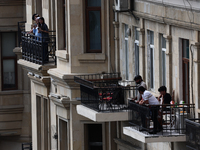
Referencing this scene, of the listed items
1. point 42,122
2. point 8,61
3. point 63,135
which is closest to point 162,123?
point 63,135

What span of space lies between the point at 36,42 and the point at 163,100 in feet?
36.0

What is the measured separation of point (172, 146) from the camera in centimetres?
2547

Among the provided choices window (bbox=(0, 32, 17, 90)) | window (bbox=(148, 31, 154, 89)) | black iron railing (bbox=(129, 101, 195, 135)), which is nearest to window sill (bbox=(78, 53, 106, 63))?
window (bbox=(148, 31, 154, 89))

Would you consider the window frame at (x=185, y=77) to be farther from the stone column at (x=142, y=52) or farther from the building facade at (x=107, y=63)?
the stone column at (x=142, y=52)

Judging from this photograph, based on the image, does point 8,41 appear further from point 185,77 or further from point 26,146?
point 185,77

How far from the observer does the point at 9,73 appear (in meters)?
47.5

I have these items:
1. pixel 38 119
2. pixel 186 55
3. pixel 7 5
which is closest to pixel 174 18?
pixel 186 55

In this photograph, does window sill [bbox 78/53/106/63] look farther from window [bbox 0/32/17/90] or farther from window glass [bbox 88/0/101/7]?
window [bbox 0/32/17/90]

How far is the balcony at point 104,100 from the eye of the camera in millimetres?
27334

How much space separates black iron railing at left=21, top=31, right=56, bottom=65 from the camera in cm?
3469

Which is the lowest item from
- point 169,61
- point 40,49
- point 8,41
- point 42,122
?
point 42,122

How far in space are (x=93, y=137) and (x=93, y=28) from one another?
3935mm

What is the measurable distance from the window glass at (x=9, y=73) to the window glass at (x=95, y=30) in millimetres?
16321

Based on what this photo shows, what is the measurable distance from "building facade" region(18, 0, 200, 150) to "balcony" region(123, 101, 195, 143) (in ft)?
0.17
